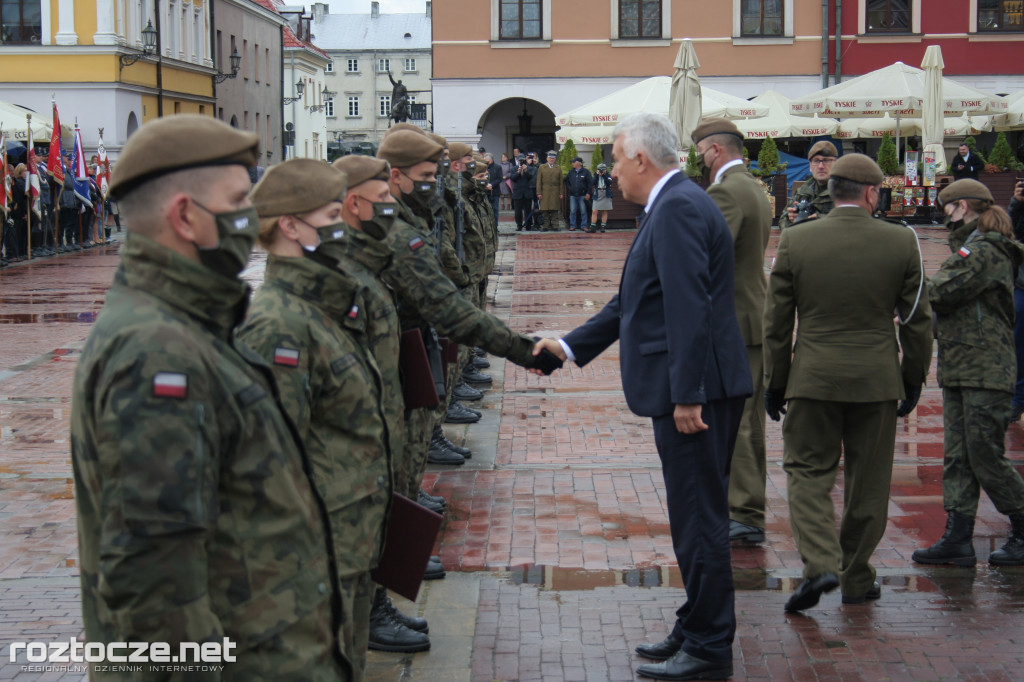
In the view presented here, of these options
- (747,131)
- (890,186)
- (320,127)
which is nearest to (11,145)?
(747,131)

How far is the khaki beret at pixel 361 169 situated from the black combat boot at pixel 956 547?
10.6ft

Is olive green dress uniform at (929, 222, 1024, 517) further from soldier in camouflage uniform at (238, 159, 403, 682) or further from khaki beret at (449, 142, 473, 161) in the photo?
khaki beret at (449, 142, 473, 161)

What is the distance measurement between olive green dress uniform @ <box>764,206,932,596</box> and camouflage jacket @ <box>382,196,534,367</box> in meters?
1.17

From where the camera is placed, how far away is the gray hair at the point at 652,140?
4.54 metres

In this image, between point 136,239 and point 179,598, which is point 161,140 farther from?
point 179,598

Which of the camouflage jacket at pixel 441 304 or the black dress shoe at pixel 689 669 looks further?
the camouflage jacket at pixel 441 304

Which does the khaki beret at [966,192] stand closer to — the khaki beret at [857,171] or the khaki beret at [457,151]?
the khaki beret at [857,171]

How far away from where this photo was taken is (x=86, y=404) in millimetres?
2275

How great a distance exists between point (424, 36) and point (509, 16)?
7835 centimetres

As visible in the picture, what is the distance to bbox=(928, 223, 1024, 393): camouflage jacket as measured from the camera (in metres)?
5.70

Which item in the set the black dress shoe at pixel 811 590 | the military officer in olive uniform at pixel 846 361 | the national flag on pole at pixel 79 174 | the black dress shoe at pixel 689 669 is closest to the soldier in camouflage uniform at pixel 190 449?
the black dress shoe at pixel 689 669

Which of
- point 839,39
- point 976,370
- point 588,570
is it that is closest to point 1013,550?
point 976,370

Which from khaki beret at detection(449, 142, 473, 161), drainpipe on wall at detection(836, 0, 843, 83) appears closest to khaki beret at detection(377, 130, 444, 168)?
khaki beret at detection(449, 142, 473, 161)

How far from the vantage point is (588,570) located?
18.9 feet
